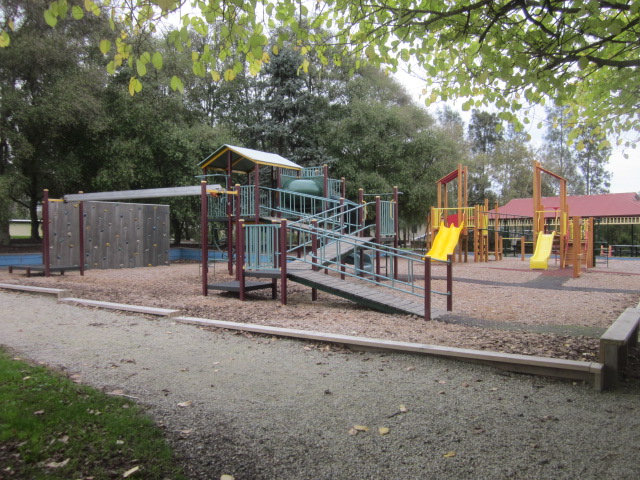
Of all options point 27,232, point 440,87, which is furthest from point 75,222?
point 27,232

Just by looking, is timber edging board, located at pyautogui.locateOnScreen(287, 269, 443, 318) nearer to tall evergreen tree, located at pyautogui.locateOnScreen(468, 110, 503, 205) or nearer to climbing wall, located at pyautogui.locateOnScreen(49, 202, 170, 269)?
climbing wall, located at pyautogui.locateOnScreen(49, 202, 170, 269)

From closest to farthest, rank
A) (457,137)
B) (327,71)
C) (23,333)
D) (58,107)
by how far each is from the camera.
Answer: (23,333)
(58,107)
(327,71)
(457,137)

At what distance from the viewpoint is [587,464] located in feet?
9.80

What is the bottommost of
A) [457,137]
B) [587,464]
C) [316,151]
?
[587,464]

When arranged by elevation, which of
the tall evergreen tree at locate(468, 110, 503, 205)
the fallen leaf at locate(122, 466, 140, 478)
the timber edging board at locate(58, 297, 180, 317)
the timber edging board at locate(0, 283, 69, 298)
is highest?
the tall evergreen tree at locate(468, 110, 503, 205)

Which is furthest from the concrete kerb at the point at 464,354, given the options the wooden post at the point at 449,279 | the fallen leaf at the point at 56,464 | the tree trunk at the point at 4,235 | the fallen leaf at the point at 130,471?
the tree trunk at the point at 4,235

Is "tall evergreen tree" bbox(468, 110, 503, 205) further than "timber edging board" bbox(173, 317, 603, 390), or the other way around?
"tall evergreen tree" bbox(468, 110, 503, 205)

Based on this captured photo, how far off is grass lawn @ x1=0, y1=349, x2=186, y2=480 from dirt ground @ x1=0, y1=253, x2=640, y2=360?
11.5 feet

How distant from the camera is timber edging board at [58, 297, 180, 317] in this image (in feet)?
25.8

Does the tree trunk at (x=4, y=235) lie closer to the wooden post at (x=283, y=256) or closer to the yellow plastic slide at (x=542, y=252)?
the wooden post at (x=283, y=256)

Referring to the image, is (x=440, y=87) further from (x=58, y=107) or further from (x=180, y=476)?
(x=58, y=107)

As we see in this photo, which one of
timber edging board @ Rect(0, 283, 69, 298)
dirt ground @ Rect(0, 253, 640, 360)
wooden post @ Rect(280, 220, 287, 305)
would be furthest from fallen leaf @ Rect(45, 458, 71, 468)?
timber edging board @ Rect(0, 283, 69, 298)

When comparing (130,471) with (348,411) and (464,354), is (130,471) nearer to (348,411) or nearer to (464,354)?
(348,411)

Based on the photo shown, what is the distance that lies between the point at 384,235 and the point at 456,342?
301 inches
